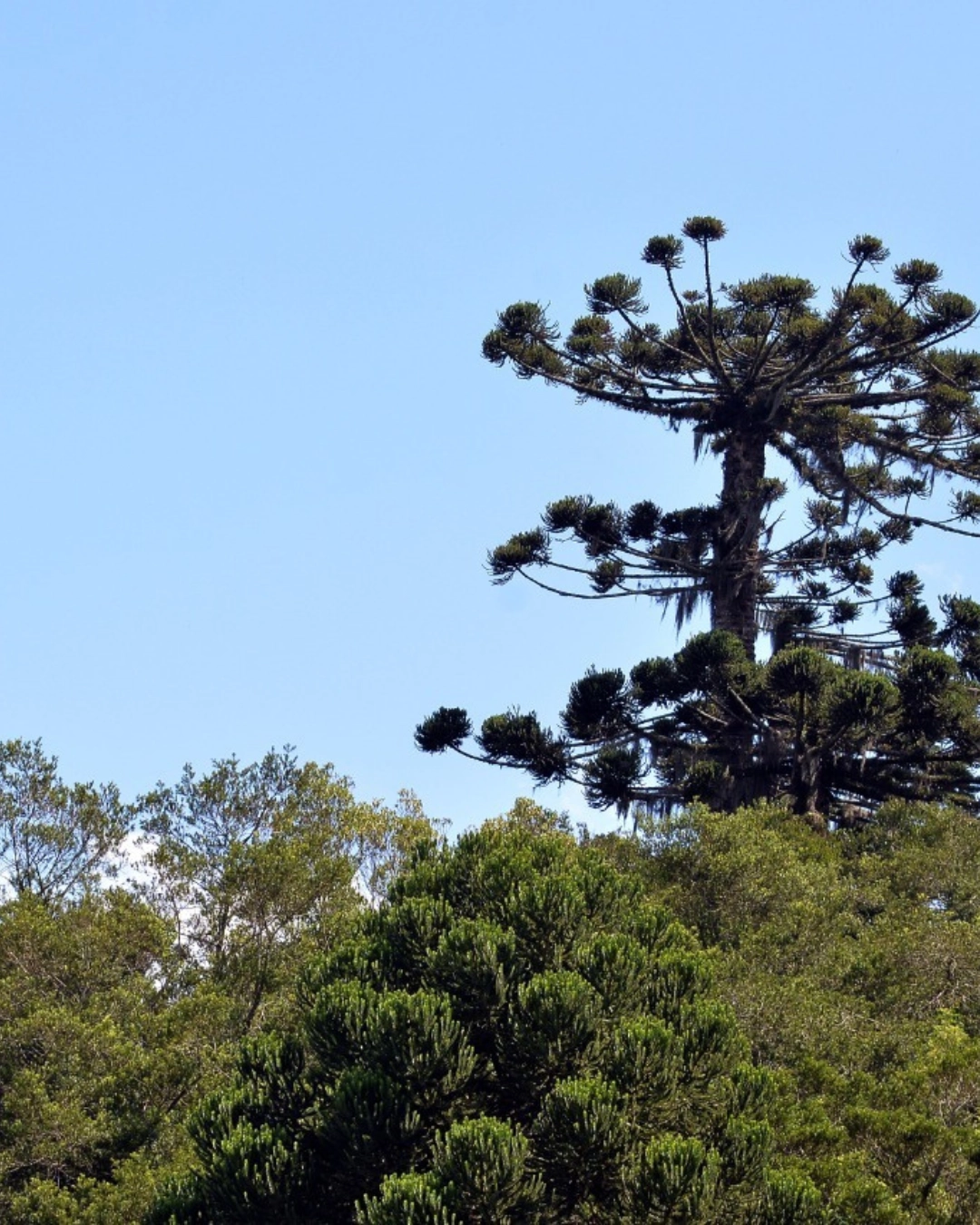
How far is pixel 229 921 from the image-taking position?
26.0 meters

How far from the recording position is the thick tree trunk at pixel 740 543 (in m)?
39.1

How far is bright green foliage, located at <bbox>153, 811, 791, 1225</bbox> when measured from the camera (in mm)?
14539

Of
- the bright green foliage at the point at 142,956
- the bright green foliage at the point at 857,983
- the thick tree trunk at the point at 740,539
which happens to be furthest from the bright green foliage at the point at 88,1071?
the thick tree trunk at the point at 740,539

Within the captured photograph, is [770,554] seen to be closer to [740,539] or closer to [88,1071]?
[740,539]

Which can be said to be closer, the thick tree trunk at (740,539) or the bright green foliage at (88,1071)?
the bright green foliage at (88,1071)

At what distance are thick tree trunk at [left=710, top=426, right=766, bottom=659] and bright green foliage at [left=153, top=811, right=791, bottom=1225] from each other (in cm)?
2168

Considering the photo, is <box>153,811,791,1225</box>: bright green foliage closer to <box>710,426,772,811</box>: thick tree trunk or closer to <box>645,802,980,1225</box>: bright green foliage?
<box>645,802,980,1225</box>: bright green foliage

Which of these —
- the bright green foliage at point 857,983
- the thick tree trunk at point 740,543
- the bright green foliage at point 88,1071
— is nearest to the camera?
the bright green foliage at point 857,983

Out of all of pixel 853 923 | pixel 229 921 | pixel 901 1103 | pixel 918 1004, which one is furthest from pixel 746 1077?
pixel 229 921

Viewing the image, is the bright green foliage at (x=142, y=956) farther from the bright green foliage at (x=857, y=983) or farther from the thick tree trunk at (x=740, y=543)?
the thick tree trunk at (x=740, y=543)

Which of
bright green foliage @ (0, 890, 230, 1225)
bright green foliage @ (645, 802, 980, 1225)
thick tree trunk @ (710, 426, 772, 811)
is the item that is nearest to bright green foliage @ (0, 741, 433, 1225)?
bright green foliage @ (0, 890, 230, 1225)

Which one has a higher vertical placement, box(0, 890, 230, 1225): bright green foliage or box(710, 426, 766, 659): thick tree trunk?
box(710, 426, 766, 659): thick tree trunk

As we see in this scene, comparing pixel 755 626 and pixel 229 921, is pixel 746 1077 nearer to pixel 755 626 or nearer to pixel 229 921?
pixel 229 921

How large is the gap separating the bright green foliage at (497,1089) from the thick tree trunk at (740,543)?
21678 millimetres
